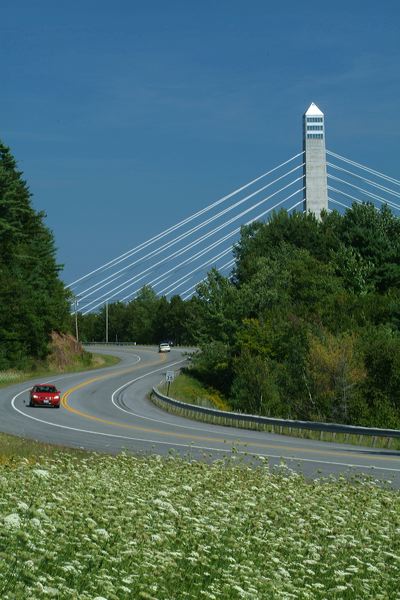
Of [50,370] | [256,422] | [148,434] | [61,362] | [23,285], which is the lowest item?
[148,434]

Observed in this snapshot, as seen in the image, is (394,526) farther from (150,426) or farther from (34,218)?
(34,218)

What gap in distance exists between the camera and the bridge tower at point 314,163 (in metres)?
93.0

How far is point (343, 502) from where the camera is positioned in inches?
545

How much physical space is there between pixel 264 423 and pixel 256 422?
856 millimetres

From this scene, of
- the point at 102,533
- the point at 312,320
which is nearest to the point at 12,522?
the point at 102,533

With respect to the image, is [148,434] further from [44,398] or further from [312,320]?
[312,320]

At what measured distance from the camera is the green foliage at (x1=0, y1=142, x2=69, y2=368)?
8900cm

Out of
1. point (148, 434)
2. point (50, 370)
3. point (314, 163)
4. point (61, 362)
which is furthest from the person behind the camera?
point (61, 362)

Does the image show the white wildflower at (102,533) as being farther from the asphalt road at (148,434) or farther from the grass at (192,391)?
the grass at (192,391)

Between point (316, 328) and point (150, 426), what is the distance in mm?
32264

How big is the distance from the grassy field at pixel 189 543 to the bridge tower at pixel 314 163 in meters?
80.0

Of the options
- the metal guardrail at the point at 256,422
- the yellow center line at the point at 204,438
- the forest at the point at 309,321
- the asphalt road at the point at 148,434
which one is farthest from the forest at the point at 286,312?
the yellow center line at the point at 204,438

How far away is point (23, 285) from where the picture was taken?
9012cm

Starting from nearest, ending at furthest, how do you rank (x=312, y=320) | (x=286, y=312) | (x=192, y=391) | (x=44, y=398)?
→ (x=44, y=398)
(x=192, y=391)
(x=312, y=320)
(x=286, y=312)
